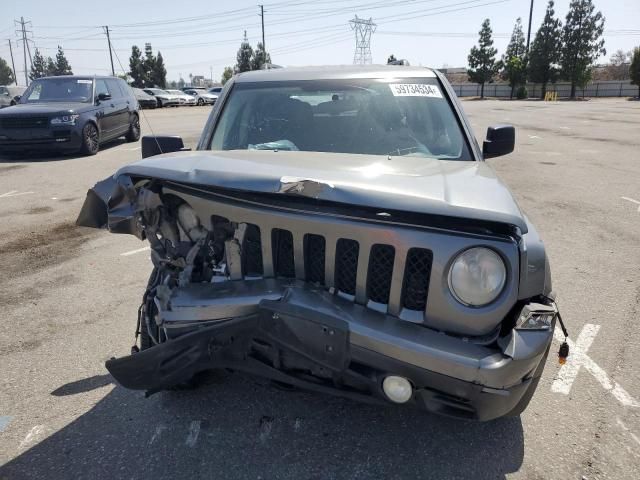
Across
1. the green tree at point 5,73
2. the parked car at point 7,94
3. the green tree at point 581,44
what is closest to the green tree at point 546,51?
the green tree at point 581,44

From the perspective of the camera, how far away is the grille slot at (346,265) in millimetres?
2180

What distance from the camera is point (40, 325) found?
3812 mm

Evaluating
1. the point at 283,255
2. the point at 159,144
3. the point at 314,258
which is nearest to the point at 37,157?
the point at 159,144

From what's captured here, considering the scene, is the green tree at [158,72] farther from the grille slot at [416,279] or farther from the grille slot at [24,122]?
the grille slot at [416,279]

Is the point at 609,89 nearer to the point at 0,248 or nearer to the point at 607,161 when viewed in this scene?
the point at 607,161

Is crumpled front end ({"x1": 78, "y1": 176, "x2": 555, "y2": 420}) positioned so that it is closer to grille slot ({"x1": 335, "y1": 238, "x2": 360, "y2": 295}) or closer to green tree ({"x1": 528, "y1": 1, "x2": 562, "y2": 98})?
grille slot ({"x1": 335, "y1": 238, "x2": 360, "y2": 295})

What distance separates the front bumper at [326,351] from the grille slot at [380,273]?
0.10 metres

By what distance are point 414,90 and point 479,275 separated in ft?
6.80

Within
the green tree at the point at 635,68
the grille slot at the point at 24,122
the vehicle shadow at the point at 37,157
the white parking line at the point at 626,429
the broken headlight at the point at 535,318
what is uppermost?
the green tree at the point at 635,68

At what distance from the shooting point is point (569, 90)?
62969 mm

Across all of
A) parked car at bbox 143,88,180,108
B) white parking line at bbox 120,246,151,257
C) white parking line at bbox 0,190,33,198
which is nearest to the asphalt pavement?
white parking line at bbox 120,246,151,257

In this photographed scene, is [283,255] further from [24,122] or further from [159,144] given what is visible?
[24,122]

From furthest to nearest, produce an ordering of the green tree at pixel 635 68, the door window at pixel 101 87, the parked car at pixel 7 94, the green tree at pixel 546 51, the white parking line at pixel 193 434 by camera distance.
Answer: the green tree at pixel 546 51 → the green tree at pixel 635 68 → the parked car at pixel 7 94 → the door window at pixel 101 87 → the white parking line at pixel 193 434

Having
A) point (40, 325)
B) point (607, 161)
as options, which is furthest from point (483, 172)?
point (607, 161)
